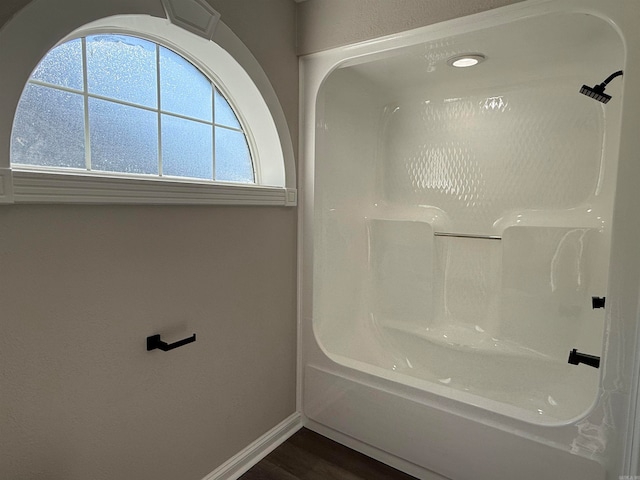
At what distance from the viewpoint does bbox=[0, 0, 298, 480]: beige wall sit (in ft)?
3.41

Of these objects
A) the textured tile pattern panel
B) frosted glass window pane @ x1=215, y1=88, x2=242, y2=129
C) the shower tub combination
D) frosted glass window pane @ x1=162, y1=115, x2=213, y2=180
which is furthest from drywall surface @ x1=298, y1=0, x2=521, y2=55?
the textured tile pattern panel

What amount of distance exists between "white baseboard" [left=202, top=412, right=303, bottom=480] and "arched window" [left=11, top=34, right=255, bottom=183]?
4.24 ft

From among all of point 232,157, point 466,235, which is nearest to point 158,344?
point 232,157

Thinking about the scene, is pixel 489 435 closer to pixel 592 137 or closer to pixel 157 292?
pixel 157 292

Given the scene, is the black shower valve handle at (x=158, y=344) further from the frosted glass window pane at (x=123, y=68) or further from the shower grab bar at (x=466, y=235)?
the shower grab bar at (x=466, y=235)

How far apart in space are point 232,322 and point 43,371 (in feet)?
2.32

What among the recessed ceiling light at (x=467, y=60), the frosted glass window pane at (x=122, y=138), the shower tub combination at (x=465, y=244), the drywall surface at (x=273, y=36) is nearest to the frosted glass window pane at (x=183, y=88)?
the frosted glass window pane at (x=122, y=138)

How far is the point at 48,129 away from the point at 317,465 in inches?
69.2

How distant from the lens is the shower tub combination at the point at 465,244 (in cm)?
149

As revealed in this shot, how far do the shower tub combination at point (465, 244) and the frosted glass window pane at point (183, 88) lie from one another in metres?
0.52

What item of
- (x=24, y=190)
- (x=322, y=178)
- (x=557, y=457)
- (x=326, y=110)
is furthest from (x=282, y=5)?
(x=557, y=457)

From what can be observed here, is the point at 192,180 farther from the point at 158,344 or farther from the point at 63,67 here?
the point at 158,344

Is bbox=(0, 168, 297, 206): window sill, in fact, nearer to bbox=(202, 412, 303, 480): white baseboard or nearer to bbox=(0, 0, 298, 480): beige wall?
bbox=(0, 0, 298, 480): beige wall

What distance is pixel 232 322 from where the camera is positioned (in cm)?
165
